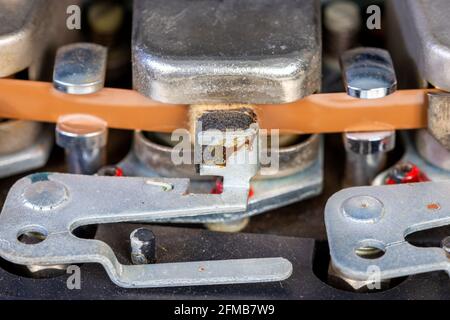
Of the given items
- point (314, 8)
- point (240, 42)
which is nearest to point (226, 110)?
point (240, 42)

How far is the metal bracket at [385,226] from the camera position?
1025 millimetres

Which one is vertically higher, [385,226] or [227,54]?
[227,54]

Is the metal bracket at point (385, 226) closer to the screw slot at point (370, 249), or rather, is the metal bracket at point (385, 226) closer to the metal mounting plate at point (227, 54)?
the screw slot at point (370, 249)

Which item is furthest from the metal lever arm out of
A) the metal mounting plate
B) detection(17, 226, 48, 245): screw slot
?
the metal mounting plate

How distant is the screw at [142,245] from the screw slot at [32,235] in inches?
3.9

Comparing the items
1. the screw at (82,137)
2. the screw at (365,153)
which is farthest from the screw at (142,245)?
the screw at (365,153)

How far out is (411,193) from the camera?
43.8 inches

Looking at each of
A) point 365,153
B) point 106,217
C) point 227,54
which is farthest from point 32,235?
point 365,153

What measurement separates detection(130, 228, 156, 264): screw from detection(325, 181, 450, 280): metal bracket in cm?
20

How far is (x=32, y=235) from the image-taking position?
3.69 feet

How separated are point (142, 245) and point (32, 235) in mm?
145

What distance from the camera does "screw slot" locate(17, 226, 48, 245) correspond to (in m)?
1.08

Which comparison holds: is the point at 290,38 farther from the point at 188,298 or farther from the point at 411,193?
the point at 188,298

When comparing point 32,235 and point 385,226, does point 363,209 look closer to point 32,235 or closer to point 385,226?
point 385,226
